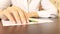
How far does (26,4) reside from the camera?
1.62 m

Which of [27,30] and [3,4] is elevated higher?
[3,4]

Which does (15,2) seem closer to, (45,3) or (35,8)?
(35,8)

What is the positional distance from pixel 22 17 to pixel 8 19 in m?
0.10

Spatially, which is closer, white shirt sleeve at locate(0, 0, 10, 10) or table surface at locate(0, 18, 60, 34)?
table surface at locate(0, 18, 60, 34)

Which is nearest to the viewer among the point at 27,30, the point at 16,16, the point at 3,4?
the point at 27,30

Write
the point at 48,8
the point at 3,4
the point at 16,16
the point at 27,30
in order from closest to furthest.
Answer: the point at 27,30 → the point at 16,16 → the point at 3,4 → the point at 48,8

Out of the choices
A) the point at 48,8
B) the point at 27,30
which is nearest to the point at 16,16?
the point at 27,30

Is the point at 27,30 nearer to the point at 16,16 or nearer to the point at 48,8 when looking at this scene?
the point at 16,16

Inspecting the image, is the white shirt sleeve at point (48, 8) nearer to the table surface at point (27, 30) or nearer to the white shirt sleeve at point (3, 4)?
the white shirt sleeve at point (3, 4)

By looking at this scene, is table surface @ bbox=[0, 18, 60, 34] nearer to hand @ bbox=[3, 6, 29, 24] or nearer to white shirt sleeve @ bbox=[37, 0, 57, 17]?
hand @ bbox=[3, 6, 29, 24]

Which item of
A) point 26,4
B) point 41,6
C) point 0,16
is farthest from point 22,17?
point 41,6

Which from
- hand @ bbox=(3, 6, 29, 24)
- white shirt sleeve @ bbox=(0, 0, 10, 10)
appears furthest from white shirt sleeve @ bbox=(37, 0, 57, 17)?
hand @ bbox=(3, 6, 29, 24)

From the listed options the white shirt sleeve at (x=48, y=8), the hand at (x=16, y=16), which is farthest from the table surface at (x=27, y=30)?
the white shirt sleeve at (x=48, y=8)

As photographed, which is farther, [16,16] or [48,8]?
[48,8]
